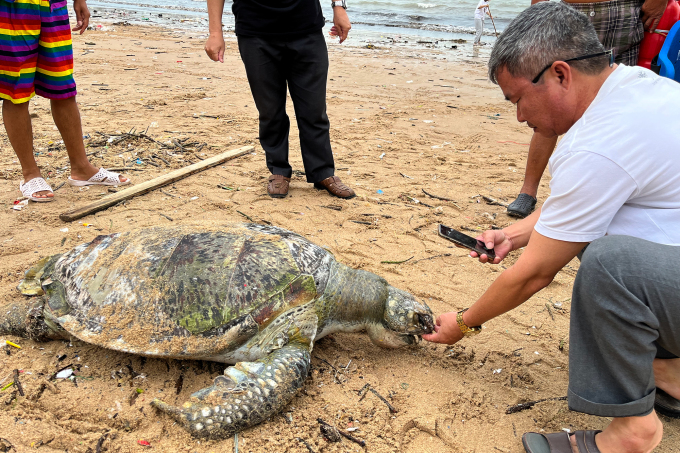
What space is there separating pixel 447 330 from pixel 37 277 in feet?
6.69

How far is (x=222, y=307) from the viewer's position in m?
2.00

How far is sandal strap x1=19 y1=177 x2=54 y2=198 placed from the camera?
3508 millimetres

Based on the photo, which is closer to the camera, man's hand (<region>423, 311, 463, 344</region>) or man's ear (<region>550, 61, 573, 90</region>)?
man's ear (<region>550, 61, 573, 90</region>)

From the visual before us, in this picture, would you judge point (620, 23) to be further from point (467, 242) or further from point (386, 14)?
point (386, 14)

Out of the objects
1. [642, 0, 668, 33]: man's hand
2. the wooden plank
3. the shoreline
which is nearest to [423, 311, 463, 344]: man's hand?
[642, 0, 668, 33]: man's hand

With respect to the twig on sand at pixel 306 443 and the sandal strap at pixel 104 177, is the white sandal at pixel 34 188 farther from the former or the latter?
the twig on sand at pixel 306 443

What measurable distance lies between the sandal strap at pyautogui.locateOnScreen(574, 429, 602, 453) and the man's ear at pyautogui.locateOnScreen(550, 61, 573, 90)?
3.97 feet

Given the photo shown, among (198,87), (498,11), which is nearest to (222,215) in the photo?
(198,87)

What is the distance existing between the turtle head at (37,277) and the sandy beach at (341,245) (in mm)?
232

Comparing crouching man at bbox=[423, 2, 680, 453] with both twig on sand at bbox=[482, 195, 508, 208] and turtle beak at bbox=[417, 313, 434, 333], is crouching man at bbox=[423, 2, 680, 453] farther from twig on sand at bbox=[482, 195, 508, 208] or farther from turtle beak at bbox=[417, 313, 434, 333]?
twig on sand at bbox=[482, 195, 508, 208]

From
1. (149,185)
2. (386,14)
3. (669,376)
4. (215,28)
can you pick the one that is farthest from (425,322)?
(386,14)

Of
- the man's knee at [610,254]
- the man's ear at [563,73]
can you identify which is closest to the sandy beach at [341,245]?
the man's knee at [610,254]

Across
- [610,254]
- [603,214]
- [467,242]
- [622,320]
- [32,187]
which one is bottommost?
[32,187]

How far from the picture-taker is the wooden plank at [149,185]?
3309mm
